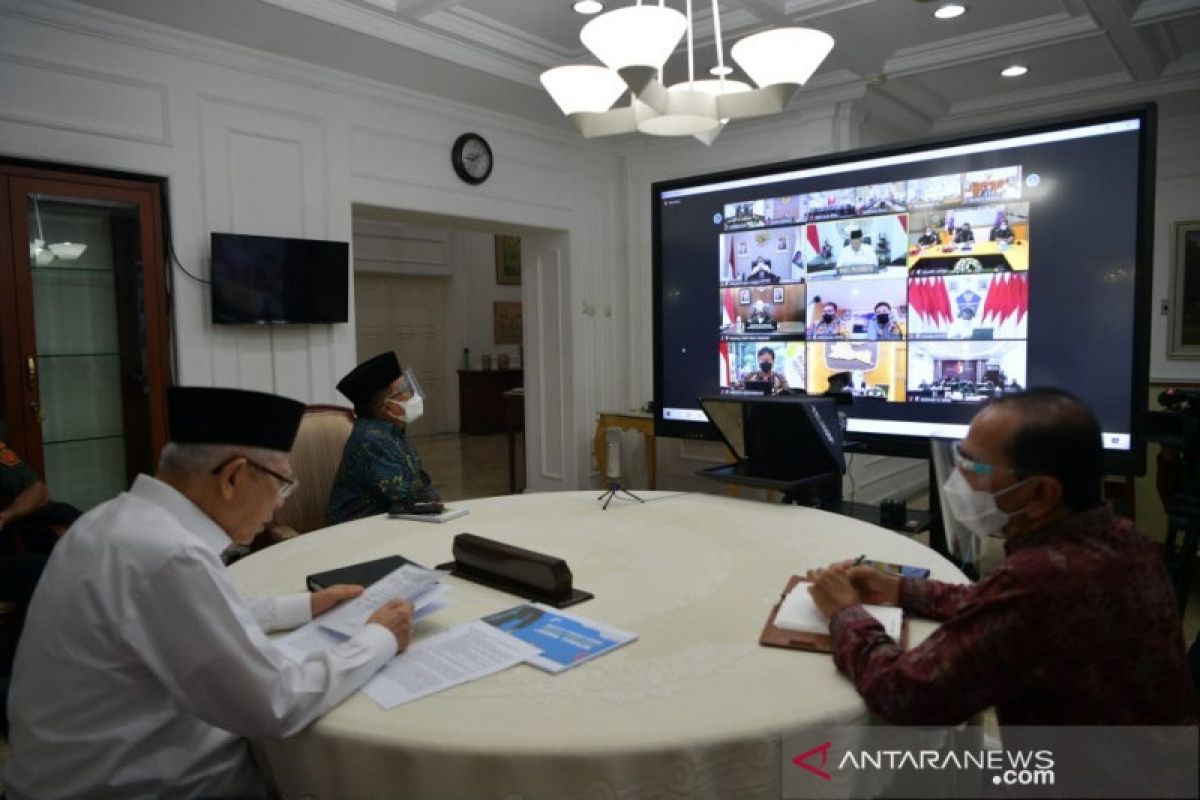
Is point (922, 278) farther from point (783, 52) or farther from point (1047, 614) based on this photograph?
point (1047, 614)

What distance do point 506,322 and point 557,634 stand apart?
9.06 metres

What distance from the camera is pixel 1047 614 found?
992 millimetres

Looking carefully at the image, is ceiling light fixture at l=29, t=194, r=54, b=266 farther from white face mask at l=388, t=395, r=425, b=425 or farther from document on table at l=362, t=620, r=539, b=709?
document on table at l=362, t=620, r=539, b=709

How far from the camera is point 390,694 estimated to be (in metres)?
1.18

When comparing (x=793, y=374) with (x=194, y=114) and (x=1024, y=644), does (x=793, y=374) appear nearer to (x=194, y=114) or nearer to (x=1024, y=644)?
(x=1024, y=644)

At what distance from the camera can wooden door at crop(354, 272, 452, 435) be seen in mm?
9094

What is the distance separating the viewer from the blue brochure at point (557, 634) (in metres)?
1.29

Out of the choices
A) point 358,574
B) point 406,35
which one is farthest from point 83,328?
point 358,574

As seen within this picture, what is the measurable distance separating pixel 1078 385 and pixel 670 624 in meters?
1.91

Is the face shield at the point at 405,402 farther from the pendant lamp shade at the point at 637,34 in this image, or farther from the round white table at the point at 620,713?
the pendant lamp shade at the point at 637,34

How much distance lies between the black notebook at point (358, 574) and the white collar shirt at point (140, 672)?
444 mm

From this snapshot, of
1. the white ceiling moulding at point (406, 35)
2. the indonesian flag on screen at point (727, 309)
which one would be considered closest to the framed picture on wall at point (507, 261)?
the white ceiling moulding at point (406, 35)

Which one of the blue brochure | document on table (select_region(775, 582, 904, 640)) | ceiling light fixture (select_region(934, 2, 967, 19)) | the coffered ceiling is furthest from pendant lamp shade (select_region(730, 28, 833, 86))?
ceiling light fixture (select_region(934, 2, 967, 19))

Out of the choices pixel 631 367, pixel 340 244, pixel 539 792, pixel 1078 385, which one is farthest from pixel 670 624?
pixel 631 367
